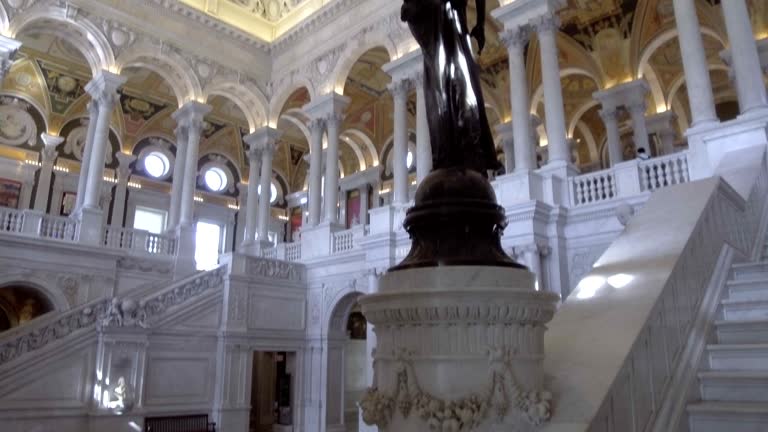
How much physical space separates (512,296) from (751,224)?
4.70 metres

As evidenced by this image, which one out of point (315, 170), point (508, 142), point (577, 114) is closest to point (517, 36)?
point (508, 142)

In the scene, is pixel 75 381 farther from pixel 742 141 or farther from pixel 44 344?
pixel 742 141

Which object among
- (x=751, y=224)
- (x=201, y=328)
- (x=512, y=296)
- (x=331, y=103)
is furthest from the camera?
(x=331, y=103)

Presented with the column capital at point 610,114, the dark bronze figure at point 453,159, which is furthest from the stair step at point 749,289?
the column capital at point 610,114

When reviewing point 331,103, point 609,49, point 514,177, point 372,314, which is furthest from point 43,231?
point 609,49

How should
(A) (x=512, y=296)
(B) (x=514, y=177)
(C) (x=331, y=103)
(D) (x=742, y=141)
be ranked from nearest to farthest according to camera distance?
(A) (x=512, y=296)
(D) (x=742, y=141)
(B) (x=514, y=177)
(C) (x=331, y=103)

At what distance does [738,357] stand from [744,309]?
72 centimetres

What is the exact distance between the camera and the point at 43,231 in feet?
46.9

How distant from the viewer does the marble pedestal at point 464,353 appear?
2438mm

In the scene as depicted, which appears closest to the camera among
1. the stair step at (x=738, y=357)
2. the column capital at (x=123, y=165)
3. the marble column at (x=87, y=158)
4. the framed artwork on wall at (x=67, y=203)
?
the stair step at (x=738, y=357)

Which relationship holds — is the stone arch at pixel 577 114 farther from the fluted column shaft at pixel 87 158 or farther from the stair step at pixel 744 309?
the stair step at pixel 744 309

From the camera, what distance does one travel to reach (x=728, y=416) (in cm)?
317

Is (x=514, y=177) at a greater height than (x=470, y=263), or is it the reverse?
(x=514, y=177)

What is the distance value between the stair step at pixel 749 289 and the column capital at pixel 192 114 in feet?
52.0
